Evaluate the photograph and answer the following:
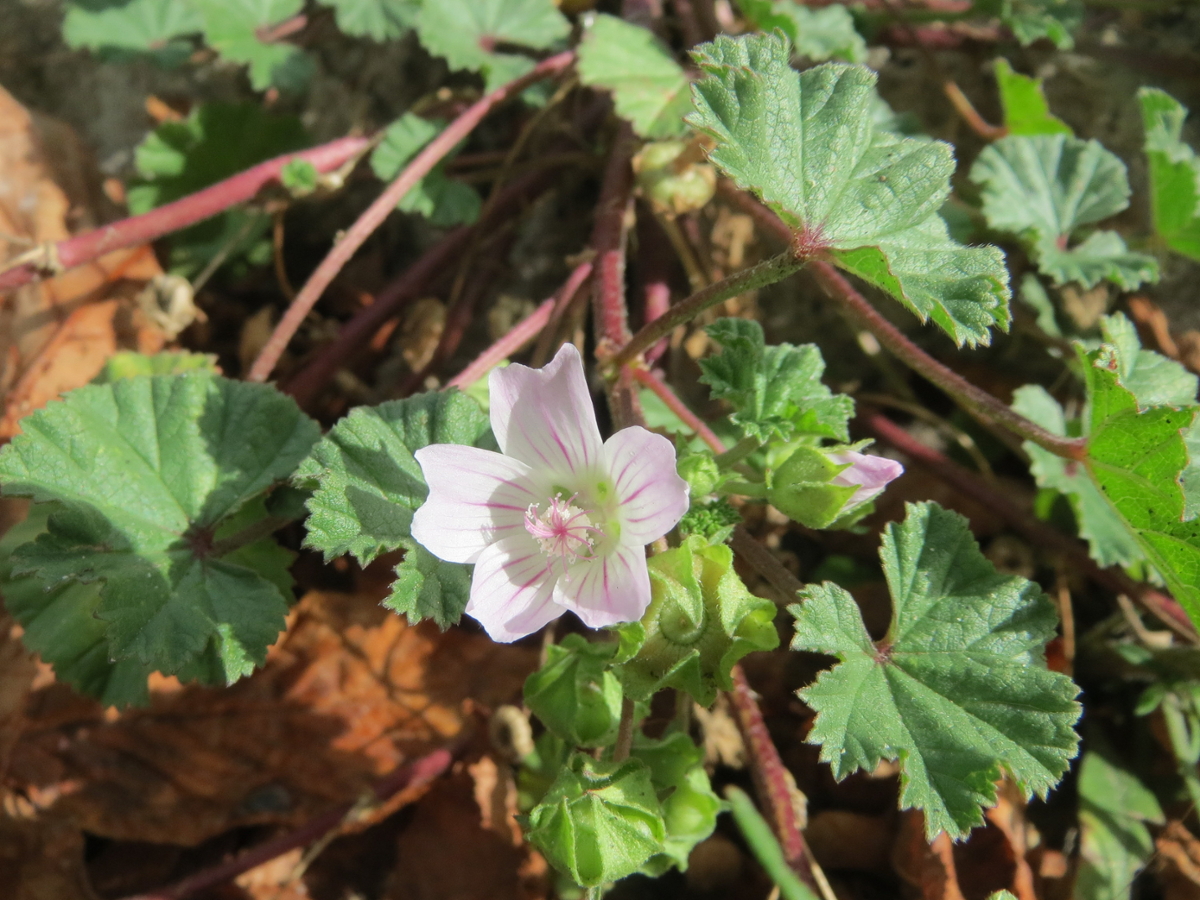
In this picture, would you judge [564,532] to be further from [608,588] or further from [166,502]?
[166,502]

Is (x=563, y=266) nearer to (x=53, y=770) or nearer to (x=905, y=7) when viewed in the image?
(x=905, y=7)

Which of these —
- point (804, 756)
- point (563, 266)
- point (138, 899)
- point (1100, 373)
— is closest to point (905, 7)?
point (563, 266)

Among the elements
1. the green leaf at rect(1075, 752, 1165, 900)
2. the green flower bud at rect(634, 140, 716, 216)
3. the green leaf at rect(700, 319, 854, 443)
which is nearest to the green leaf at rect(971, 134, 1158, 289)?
the green flower bud at rect(634, 140, 716, 216)

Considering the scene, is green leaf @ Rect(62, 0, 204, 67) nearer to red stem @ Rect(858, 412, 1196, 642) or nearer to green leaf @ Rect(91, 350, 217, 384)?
green leaf @ Rect(91, 350, 217, 384)

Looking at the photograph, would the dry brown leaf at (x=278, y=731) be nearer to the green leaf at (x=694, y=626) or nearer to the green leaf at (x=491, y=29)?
the green leaf at (x=694, y=626)

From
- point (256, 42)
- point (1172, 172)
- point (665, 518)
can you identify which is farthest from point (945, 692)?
point (256, 42)

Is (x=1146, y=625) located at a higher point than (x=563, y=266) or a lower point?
lower
